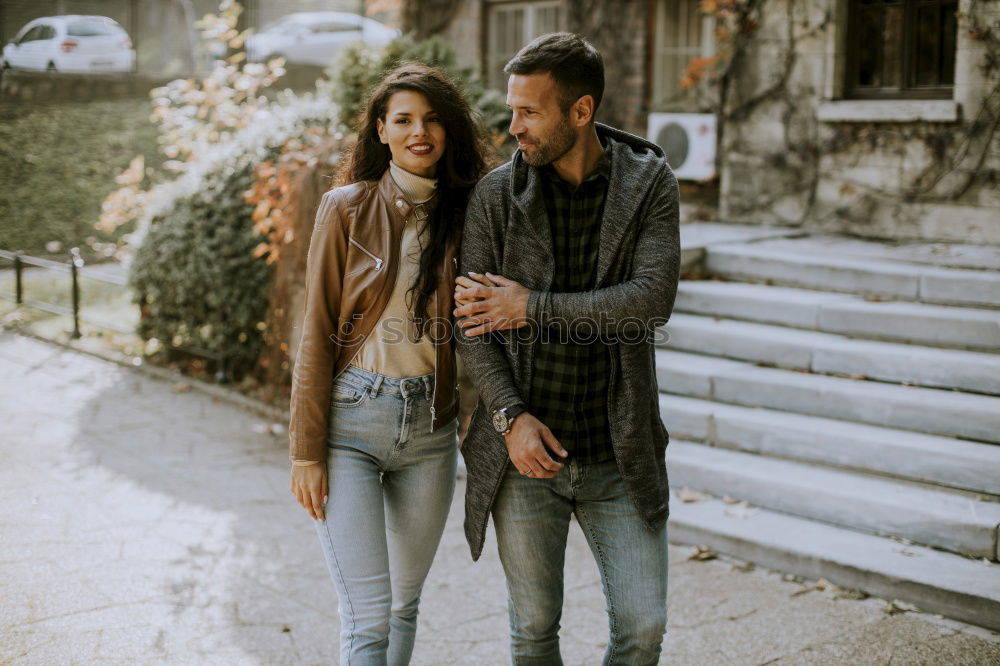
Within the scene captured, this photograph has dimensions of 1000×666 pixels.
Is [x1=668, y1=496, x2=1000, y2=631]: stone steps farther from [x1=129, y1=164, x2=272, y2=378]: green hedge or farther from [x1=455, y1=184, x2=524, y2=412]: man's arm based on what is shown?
[x1=129, y1=164, x2=272, y2=378]: green hedge

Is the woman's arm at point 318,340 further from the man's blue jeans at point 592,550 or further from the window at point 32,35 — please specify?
the window at point 32,35

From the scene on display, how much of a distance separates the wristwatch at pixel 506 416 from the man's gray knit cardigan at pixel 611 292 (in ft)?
0.07

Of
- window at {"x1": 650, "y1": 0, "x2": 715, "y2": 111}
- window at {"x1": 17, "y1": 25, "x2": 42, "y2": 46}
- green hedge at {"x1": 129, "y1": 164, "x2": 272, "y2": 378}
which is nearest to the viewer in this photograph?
green hedge at {"x1": 129, "y1": 164, "x2": 272, "y2": 378}

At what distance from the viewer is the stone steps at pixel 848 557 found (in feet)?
13.9

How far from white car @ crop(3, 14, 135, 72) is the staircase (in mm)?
13888

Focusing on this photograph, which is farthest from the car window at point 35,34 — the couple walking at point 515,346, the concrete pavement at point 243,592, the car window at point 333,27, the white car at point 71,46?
the couple walking at point 515,346

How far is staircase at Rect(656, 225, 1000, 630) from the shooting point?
462cm

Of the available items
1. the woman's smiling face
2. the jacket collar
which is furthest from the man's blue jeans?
the woman's smiling face

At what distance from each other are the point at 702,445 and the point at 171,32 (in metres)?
18.0

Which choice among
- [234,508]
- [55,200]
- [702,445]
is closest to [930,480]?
[702,445]

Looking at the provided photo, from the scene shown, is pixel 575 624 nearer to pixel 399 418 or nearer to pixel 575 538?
pixel 575 538

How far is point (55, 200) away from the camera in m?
16.2

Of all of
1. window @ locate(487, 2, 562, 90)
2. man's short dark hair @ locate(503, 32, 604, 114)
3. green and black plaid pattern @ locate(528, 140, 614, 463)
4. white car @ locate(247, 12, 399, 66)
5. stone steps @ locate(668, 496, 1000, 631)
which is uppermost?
white car @ locate(247, 12, 399, 66)

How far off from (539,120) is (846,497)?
3121mm
